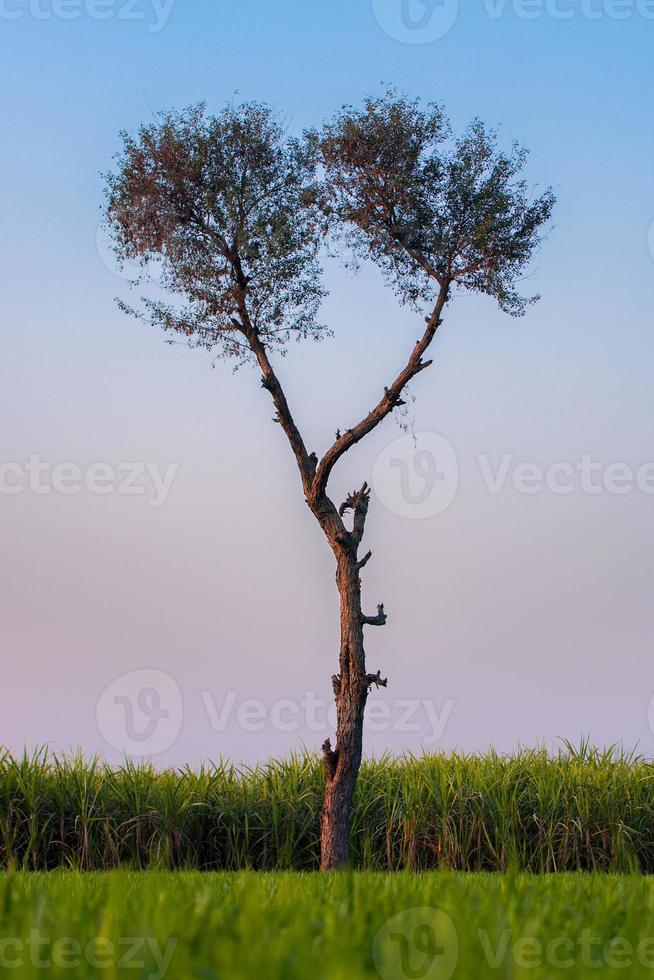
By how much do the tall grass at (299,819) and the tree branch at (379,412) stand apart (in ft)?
14.3

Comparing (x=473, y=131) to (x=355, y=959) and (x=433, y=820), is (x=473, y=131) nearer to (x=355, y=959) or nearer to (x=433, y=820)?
(x=433, y=820)

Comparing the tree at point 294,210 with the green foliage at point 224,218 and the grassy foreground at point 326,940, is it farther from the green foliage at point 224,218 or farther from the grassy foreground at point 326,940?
the grassy foreground at point 326,940

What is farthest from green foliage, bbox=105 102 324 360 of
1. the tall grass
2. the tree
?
the tall grass

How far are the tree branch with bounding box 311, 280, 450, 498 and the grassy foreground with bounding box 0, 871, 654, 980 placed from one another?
919cm

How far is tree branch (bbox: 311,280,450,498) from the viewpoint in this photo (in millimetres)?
12695

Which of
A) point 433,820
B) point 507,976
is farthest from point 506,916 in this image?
point 433,820

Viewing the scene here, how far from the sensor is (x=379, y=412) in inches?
506

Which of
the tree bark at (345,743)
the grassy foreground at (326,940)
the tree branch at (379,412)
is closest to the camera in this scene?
the grassy foreground at (326,940)

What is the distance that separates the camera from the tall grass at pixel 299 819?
12.8m

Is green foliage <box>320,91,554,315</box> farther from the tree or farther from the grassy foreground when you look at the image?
the grassy foreground

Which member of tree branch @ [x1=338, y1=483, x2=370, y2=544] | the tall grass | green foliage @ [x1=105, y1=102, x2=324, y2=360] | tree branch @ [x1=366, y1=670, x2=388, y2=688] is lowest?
the tall grass

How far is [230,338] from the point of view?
14.1 m

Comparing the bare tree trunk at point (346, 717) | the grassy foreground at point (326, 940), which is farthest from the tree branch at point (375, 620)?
the grassy foreground at point (326, 940)

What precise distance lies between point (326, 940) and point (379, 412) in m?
10.5
